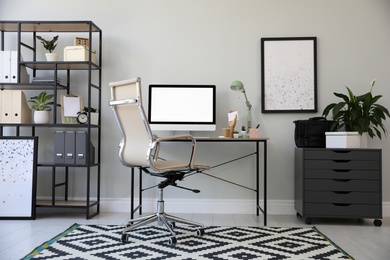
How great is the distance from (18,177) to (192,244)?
181 centimetres

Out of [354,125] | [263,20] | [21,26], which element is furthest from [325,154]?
[21,26]

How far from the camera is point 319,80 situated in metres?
4.03

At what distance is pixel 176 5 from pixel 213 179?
1815 millimetres

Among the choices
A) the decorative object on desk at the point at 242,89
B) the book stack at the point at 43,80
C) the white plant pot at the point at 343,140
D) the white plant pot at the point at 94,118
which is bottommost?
the white plant pot at the point at 343,140

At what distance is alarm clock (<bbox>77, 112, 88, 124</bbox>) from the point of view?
380 cm

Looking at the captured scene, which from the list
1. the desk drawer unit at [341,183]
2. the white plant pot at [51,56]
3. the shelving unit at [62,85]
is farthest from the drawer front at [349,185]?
the white plant pot at [51,56]

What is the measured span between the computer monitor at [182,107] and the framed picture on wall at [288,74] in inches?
23.8

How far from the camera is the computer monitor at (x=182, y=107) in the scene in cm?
377

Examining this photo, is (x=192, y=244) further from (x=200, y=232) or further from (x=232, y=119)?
(x=232, y=119)

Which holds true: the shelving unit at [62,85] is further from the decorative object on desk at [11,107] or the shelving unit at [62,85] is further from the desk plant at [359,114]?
the desk plant at [359,114]

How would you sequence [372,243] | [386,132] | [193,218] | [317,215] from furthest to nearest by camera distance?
[386,132] < [193,218] < [317,215] < [372,243]

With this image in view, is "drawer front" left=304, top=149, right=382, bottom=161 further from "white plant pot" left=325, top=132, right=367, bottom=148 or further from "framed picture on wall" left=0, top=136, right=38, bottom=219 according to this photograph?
"framed picture on wall" left=0, top=136, right=38, bottom=219

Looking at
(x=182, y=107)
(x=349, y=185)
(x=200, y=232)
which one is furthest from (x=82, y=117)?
(x=349, y=185)

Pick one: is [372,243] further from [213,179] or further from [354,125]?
[213,179]
